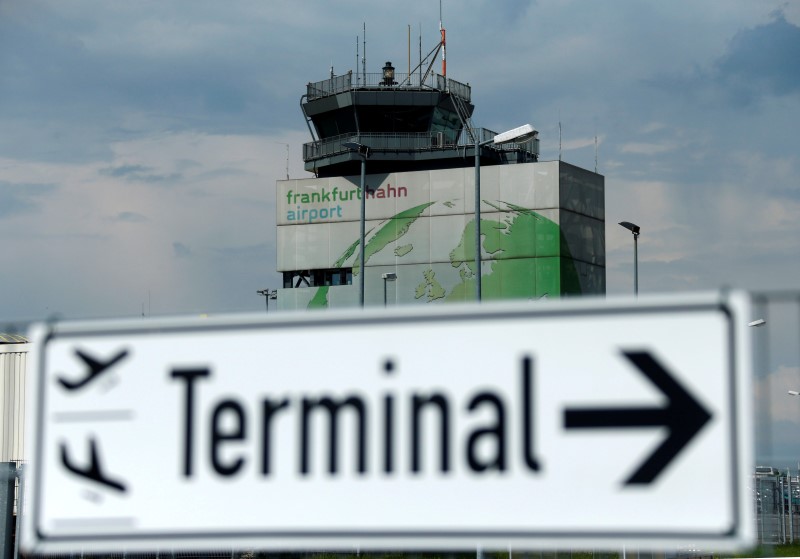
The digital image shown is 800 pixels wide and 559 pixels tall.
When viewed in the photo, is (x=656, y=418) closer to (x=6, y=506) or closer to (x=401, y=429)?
(x=401, y=429)

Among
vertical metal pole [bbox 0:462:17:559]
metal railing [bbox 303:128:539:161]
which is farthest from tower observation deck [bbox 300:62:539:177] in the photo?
vertical metal pole [bbox 0:462:17:559]

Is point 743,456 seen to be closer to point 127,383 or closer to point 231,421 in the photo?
point 231,421

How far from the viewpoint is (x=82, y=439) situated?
64.6 inches

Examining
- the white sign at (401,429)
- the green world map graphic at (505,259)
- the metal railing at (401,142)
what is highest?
the metal railing at (401,142)

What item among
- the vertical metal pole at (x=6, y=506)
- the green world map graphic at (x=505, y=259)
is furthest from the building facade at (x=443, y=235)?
the vertical metal pole at (x=6, y=506)

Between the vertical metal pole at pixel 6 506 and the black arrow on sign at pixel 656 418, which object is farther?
the vertical metal pole at pixel 6 506

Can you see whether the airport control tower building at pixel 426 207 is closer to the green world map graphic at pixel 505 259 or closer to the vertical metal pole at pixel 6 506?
the green world map graphic at pixel 505 259

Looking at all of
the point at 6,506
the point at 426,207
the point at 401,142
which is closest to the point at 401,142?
the point at 401,142

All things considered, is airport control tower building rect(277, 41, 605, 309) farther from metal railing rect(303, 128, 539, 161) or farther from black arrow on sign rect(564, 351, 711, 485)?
black arrow on sign rect(564, 351, 711, 485)

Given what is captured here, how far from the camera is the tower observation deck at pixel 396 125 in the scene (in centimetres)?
7344

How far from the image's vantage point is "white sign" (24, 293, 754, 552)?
1440 millimetres

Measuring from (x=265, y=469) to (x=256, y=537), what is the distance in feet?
0.34

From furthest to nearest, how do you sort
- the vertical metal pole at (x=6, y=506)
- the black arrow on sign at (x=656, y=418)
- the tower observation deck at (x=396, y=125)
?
the tower observation deck at (x=396, y=125) < the vertical metal pole at (x=6, y=506) < the black arrow on sign at (x=656, y=418)

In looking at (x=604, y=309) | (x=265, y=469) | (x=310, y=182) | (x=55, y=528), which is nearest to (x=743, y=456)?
(x=604, y=309)
